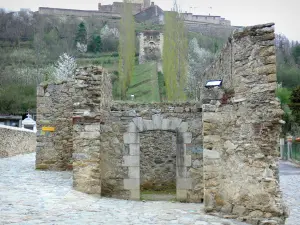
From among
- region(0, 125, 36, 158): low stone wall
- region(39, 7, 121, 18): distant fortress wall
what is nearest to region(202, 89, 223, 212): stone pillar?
region(0, 125, 36, 158): low stone wall

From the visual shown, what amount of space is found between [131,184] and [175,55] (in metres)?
22.7

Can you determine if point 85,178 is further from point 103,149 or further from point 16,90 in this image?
point 16,90

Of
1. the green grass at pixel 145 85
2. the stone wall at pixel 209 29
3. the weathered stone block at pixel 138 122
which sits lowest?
the weathered stone block at pixel 138 122

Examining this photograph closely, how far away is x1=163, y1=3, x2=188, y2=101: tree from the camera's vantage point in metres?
30.6

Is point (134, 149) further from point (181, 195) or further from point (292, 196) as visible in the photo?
point (292, 196)

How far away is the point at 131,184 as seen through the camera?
34.0 feet

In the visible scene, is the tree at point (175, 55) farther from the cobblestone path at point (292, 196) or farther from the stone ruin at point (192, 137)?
the stone ruin at point (192, 137)

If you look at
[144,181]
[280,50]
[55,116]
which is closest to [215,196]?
[144,181]

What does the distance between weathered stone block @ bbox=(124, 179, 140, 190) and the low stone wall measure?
27.8ft

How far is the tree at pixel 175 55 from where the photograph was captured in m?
30.6

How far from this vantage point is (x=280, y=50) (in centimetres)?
5553

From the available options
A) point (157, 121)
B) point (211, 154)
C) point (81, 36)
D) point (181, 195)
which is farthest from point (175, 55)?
point (81, 36)

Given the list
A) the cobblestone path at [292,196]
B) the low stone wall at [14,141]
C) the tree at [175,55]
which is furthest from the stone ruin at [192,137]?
the tree at [175,55]

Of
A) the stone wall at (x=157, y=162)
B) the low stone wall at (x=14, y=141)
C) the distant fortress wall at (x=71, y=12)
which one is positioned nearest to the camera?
the stone wall at (x=157, y=162)
